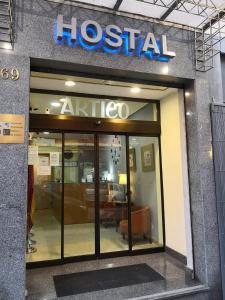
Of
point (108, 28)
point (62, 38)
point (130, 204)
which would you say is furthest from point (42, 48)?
point (130, 204)

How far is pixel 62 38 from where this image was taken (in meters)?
3.10

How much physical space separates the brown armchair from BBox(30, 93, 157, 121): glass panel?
6.19ft

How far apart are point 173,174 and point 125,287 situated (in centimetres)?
221

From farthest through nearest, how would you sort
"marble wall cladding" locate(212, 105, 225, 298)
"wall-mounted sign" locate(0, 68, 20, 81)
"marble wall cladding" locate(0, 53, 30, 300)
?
"marble wall cladding" locate(212, 105, 225, 298) < "wall-mounted sign" locate(0, 68, 20, 81) < "marble wall cladding" locate(0, 53, 30, 300)

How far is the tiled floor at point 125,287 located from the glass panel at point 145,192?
41 cm

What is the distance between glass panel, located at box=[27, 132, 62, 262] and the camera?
175 inches

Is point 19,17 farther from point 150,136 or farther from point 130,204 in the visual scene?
point 130,204

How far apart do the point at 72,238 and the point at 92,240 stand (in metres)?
0.37

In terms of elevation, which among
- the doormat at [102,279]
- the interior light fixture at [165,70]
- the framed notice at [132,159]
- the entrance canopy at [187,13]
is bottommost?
the doormat at [102,279]

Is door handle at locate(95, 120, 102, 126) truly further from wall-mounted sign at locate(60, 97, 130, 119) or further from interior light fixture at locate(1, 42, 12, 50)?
interior light fixture at locate(1, 42, 12, 50)

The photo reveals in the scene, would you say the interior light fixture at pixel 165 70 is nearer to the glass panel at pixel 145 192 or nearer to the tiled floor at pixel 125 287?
the glass panel at pixel 145 192

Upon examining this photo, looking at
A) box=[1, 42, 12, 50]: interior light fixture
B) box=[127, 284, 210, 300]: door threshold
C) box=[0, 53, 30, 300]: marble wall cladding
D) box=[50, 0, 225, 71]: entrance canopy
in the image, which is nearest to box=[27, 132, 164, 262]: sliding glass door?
box=[0, 53, 30, 300]: marble wall cladding

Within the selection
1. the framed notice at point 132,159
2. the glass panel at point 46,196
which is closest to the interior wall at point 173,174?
the framed notice at point 132,159

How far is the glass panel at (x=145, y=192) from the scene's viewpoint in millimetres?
A: 5125
